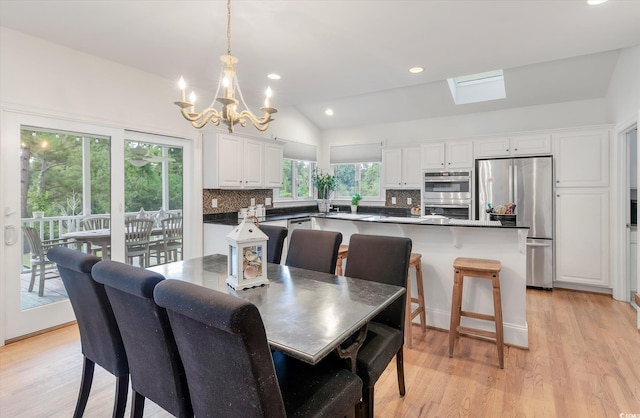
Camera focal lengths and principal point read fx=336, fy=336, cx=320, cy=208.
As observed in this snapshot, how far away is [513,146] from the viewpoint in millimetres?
4652

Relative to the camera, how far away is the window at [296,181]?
20.0 ft

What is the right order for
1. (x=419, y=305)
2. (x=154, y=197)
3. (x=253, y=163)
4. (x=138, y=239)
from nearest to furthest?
(x=419, y=305) → (x=138, y=239) → (x=154, y=197) → (x=253, y=163)

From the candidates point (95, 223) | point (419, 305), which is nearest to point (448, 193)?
point (419, 305)

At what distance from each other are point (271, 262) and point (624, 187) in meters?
4.16

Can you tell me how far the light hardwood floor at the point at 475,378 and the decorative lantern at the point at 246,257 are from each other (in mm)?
1011

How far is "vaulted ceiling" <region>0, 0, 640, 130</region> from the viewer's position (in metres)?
2.40

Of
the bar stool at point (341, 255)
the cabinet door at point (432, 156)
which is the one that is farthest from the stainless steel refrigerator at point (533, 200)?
the bar stool at point (341, 255)

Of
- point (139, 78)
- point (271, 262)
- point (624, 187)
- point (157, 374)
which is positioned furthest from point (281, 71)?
point (624, 187)

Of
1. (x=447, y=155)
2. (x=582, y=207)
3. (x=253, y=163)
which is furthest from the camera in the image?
(x=447, y=155)

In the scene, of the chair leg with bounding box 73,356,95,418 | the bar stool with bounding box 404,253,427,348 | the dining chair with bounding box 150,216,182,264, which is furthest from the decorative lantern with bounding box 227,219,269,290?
the dining chair with bounding box 150,216,182,264

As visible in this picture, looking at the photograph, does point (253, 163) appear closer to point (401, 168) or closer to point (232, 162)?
point (232, 162)

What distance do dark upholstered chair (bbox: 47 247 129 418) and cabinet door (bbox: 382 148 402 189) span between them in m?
4.91

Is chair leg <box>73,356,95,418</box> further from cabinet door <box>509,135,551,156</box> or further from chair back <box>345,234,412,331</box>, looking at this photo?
cabinet door <box>509,135,551,156</box>

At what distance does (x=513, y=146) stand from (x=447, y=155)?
87 centimetres
